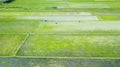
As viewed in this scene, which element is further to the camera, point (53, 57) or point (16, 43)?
point (16, 43)

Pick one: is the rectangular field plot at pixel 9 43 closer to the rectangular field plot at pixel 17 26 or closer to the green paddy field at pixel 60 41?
the green paddy field at pixel 60 41

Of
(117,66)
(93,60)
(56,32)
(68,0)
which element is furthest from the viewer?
(68,0)

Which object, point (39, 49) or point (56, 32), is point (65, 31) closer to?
point (56, 32)

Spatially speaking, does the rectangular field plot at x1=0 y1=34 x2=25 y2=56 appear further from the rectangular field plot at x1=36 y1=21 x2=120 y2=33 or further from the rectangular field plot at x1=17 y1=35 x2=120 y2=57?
the rectangular field plot at x1=36 y1=21 x2=120 y2=33

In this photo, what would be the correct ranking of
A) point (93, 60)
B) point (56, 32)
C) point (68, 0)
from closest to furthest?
point (93, 60)
point (56, 32)
point (68, 0)

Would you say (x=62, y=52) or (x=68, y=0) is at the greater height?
(x=62, y=52)

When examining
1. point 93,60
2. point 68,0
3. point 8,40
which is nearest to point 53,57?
point 93,60
